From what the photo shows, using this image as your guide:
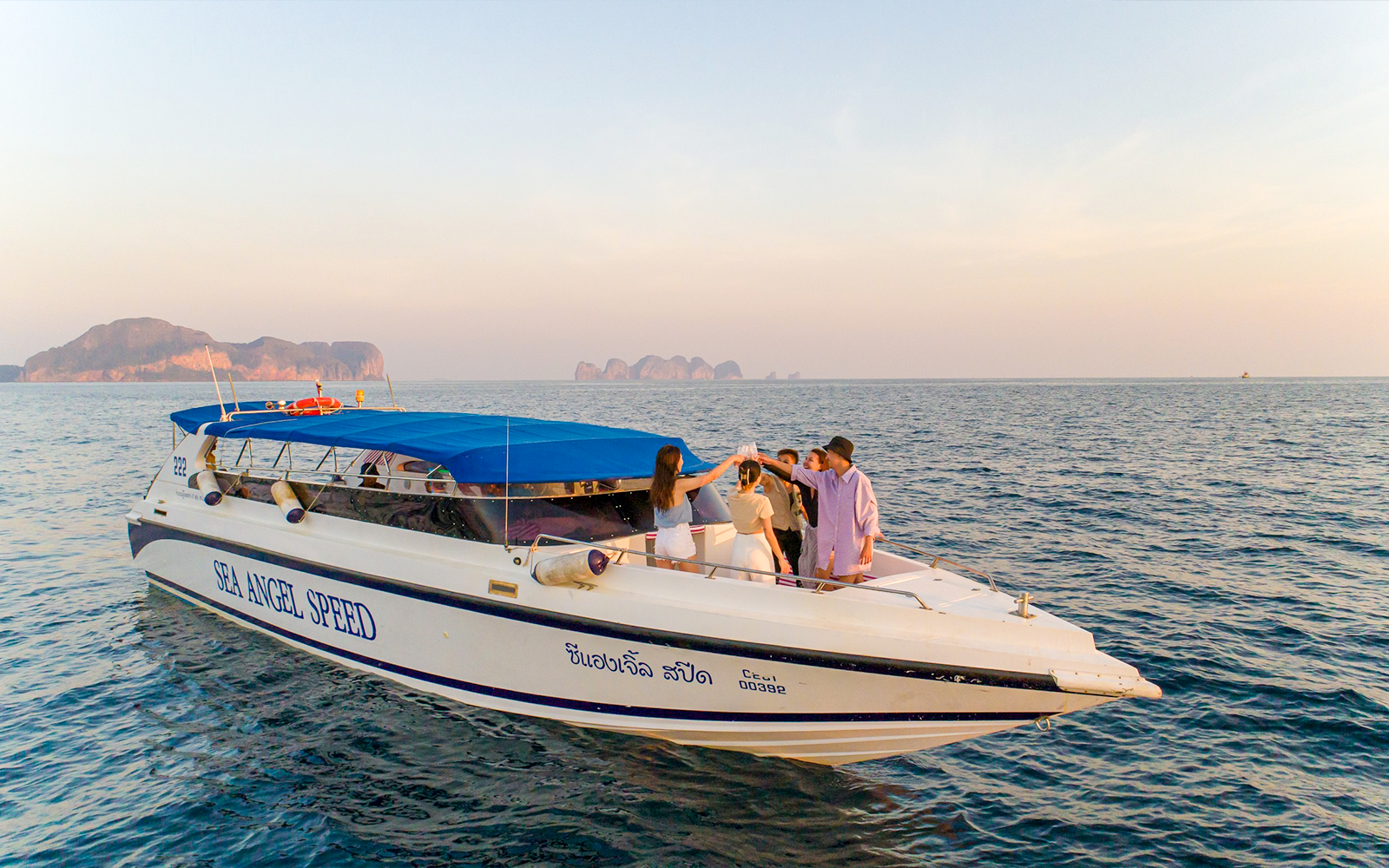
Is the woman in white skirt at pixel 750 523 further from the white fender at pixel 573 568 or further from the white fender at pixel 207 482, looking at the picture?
the white fender at pixel 207 482

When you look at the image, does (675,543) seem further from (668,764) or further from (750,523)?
(668,764)

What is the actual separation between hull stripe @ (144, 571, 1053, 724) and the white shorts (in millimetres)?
1179

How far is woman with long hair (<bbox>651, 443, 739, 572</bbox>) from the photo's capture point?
18.2 feet

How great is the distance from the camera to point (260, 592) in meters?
7.88

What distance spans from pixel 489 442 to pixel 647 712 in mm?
2816

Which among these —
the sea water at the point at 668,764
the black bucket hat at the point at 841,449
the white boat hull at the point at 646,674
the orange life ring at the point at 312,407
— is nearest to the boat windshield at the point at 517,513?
the white boat hull at the point at 646,674

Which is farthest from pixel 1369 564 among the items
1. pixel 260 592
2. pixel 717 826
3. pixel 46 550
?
pixel 46 550

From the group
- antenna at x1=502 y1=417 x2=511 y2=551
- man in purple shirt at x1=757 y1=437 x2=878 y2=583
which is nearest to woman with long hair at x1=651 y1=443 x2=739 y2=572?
man in purple shirt at x1=757 y1=437 x2=878 y2=583

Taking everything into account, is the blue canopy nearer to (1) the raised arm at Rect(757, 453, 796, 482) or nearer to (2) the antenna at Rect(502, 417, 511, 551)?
(2) the antenna at Rect(502, 417, 511, 551)

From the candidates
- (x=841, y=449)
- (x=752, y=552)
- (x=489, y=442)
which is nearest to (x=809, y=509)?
(x=841, y=449)

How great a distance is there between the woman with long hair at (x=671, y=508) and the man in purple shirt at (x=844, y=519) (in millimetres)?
695

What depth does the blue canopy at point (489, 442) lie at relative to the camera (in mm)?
6078

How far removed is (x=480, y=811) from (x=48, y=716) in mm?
5020

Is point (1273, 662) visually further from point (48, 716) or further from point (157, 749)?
point (48, 716)
